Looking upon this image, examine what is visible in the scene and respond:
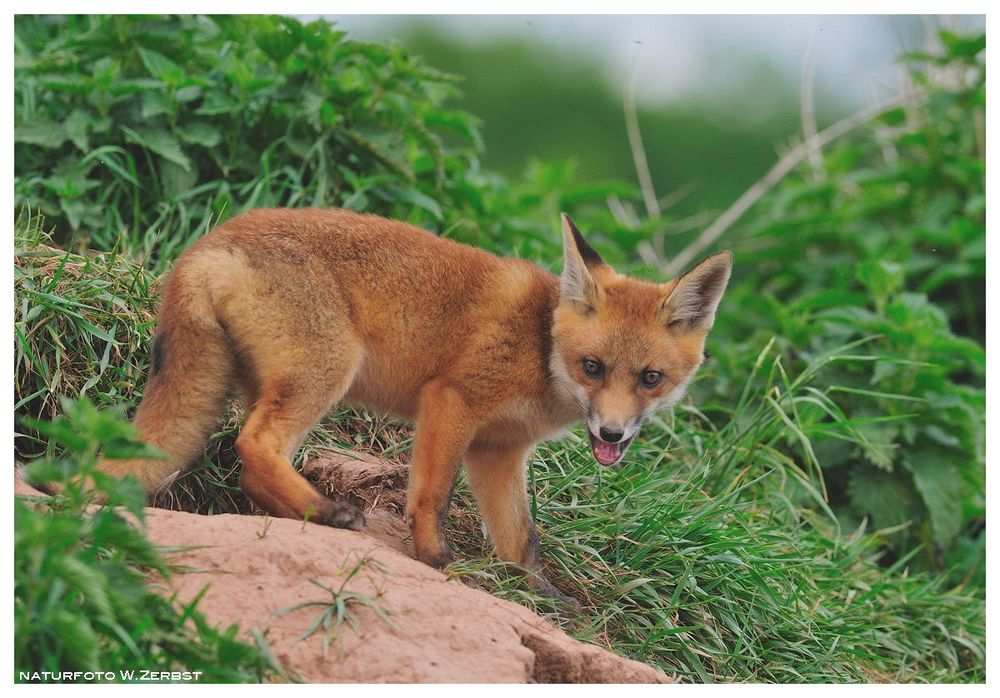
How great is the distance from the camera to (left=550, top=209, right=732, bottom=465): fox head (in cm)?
468

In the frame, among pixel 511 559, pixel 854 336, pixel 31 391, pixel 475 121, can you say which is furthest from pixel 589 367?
pixel 854 336

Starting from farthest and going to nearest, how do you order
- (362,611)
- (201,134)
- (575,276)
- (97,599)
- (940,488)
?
1. (940,488)
2. (201,134)
3. (575,276)
4. (362,611)
5. (97,599)

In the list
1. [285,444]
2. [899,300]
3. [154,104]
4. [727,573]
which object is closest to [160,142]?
[154,104]

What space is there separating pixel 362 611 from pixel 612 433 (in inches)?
51.2

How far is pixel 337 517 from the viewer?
4.43 metres

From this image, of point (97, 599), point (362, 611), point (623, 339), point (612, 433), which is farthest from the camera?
point (623, 339)

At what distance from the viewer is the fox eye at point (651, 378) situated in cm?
478

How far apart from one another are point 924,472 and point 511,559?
3487 millimetres

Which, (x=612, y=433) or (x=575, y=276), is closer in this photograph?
(x=612, y=433)

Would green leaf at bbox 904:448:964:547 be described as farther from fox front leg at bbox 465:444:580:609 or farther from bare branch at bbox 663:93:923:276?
bare branch at bbox 663:93:923:276

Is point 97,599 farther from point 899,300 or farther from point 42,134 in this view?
point 899,300

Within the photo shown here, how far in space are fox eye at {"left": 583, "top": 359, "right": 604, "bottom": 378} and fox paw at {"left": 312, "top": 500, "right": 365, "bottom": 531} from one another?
3.76 ft

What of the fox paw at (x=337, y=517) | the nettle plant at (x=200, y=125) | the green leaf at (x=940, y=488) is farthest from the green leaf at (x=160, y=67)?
the green leaf at (x=940, y=488)

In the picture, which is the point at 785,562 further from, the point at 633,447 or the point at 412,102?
the point at 412,102
